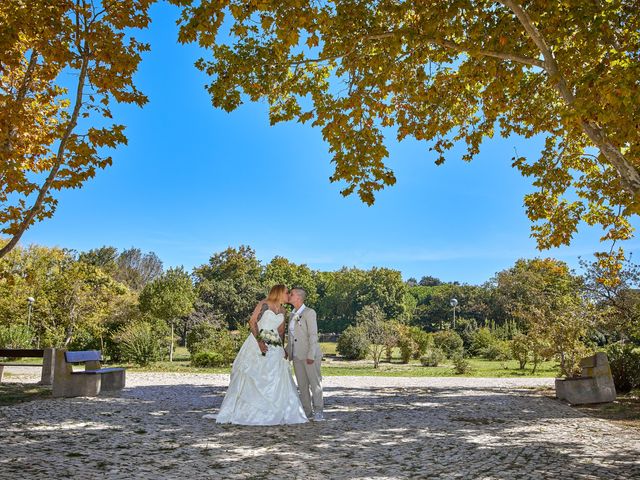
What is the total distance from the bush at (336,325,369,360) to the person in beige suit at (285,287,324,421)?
1883 centimetres

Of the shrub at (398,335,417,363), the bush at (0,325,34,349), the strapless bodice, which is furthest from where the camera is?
the shrub at (398,335,417,363)

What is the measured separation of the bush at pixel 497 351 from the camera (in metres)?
27.7

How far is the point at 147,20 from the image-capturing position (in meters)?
10.1

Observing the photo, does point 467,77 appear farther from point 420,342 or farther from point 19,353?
point 420,342

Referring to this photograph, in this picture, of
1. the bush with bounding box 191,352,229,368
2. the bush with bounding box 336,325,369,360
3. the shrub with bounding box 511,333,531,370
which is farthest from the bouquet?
the bush with bounding box 336,325,369,360

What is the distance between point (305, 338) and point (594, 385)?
670cm

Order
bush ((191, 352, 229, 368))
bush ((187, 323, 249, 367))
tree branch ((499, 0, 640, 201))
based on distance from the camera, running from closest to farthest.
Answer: tree branch ((499, 0, 640, 201)), bush ((191, 352, 229, 368)), bush ((187, 323, 249, 367))

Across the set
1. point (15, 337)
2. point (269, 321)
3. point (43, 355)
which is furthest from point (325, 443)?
point (15, 337)

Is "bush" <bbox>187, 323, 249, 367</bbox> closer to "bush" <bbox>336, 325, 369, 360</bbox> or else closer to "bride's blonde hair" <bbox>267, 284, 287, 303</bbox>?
"bush" <bbox>336, 325, 369, 360</bbox>

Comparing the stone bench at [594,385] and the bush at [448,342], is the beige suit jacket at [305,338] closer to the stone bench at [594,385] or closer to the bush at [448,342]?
the stone bench at [594,385]

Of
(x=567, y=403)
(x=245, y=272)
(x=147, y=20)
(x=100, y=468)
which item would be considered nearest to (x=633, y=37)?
(x=567, y=403)

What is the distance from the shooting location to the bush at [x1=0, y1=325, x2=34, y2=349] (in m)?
22.9

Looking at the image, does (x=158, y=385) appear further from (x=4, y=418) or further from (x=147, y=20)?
(x=147, y=20)

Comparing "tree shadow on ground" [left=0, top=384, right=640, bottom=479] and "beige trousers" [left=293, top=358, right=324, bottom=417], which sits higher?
"beige trousers" [left=293, top=358, right=324, bottom=417]
